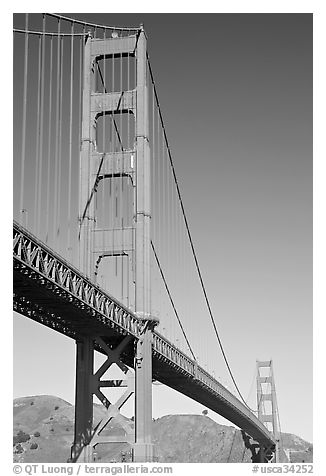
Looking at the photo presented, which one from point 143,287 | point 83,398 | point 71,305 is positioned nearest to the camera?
point 71,305

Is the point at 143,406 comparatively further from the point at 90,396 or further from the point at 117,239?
the point at 117,239

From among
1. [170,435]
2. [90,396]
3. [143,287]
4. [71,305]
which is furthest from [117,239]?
[170,435]

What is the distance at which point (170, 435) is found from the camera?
Result: 146 meters

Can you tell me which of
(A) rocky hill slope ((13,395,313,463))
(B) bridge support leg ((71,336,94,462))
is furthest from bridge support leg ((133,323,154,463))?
(A) rocky hill slope ((13,395,313,463))

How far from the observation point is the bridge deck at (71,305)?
1218 inches

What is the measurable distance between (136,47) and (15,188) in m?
18.3

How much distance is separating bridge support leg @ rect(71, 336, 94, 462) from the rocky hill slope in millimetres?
60392

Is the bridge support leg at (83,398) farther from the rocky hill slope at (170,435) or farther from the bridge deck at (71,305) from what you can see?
the rocky hill slope at (170,435)

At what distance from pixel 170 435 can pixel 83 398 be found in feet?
345

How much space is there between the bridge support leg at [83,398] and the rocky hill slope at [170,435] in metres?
60.4

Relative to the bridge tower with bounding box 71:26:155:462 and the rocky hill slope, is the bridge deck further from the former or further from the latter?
the rocky hill slope

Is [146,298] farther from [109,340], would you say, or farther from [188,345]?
[188,345]

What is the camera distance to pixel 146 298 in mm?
44406
